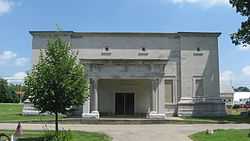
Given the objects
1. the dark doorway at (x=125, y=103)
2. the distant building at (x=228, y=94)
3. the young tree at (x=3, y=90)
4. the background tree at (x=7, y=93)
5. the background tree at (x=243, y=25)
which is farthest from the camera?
the background tree at (x=7, y=93)

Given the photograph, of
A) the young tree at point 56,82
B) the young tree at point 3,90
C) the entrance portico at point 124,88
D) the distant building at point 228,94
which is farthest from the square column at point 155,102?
the young tree at point 3,90

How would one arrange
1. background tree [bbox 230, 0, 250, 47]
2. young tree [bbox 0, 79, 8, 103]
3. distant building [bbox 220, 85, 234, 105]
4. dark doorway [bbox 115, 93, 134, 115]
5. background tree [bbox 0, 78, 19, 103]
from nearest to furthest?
1. background tree [bbox 230, 0, 250, 47]
2. dark doorway [bbox 115, 93, 134, 115]
3. distant building [bbox 220, 85, 234, 105]
4. young tree [bbox 0, 79, 8, 103]
5. background tree [bbox 0, 78, 19, 103]

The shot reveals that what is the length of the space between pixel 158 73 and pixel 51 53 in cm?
2074

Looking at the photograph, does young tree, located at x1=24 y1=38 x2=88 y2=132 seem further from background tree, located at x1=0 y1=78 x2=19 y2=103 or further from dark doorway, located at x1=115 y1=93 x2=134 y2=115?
background tree, located at x1=0 y1=78 x2=19 y2=103

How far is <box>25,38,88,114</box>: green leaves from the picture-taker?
2011cm

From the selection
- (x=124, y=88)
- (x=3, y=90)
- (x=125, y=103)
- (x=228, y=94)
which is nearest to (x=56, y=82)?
(x=124, y=88)

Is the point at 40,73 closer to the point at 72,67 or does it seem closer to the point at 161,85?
the point at 72,67

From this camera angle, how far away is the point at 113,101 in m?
44.0

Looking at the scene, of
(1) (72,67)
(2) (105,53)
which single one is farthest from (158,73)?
(1) (72,67)

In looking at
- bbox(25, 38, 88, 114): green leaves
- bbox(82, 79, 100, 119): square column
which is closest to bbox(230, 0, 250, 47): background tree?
bbox(82, 79, 100, 119): square column

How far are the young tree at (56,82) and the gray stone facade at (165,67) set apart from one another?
72.1 ft

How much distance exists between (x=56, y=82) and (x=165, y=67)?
24.3 meters

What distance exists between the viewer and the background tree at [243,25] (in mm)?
36938

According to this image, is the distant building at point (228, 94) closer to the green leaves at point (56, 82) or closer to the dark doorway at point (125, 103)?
the dark doorway at point (125, 103)
